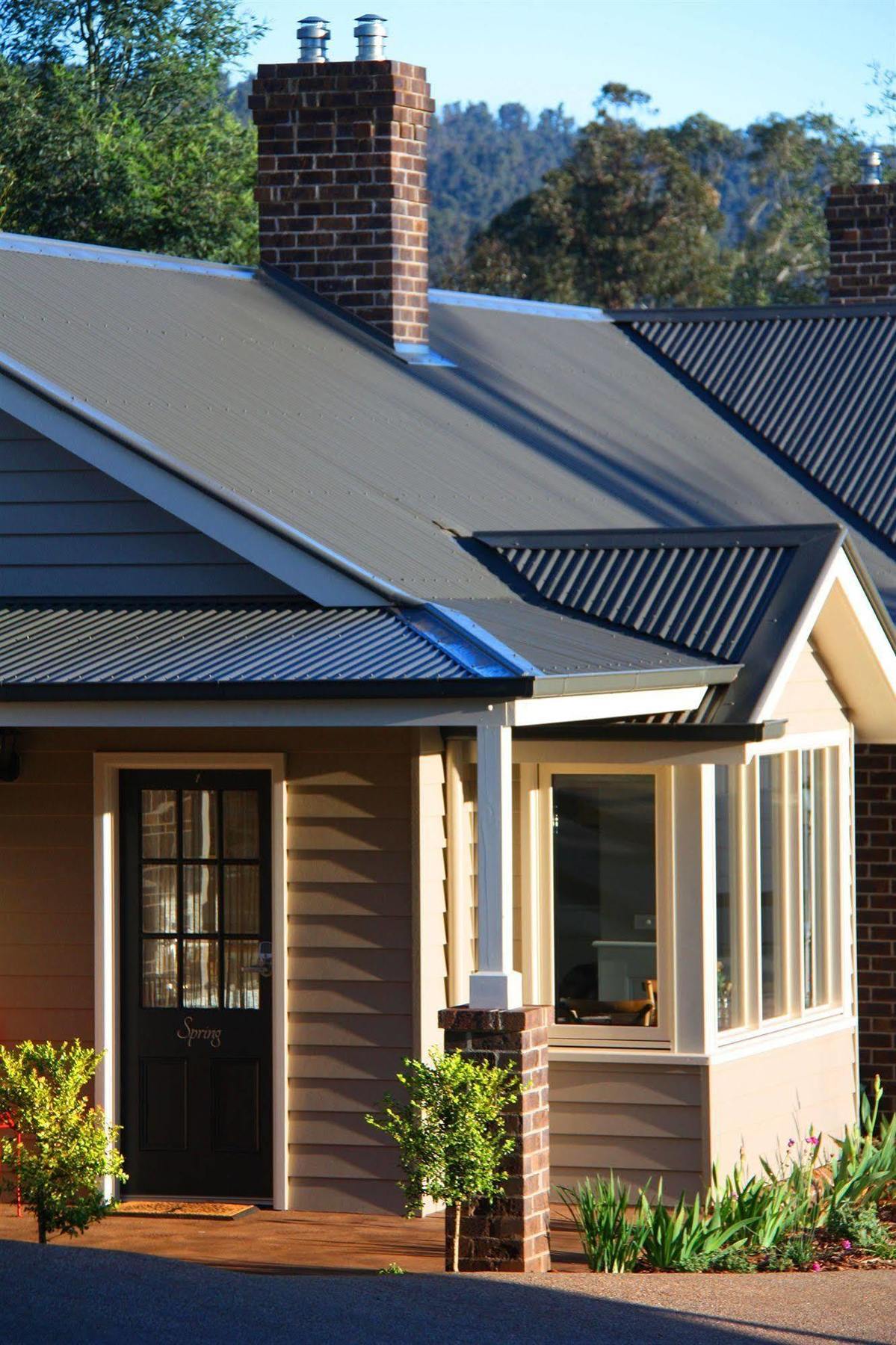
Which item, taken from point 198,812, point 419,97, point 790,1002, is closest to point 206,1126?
point 198,812

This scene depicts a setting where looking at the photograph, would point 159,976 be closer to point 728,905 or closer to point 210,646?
point 210,646

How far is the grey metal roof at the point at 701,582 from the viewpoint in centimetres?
1052

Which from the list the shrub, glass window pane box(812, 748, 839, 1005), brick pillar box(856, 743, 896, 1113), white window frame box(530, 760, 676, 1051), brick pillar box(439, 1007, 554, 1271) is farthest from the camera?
brick pillar box(856, 743, 896, 1113)

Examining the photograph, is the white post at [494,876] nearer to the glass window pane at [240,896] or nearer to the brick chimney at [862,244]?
the glass window pane at [240,896]

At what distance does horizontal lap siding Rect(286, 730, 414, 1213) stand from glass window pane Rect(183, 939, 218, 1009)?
43 cm

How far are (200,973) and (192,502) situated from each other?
225 centimetres

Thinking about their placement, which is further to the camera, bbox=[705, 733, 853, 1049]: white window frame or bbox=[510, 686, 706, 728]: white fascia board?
bbox=[705, 733, 853, 1049]: white window frame

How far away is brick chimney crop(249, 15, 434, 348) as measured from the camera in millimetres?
14414

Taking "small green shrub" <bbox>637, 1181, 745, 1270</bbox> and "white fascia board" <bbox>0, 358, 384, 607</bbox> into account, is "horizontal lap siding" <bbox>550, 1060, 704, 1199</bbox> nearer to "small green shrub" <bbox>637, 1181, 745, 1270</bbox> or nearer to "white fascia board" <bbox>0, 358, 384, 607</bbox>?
"small green shrub" <bbox>637, 1181, 745, 1270</bbox>

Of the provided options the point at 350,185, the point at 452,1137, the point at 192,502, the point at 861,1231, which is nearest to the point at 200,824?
the point at 192,502

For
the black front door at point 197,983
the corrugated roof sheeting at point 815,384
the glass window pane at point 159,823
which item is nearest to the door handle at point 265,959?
the black front door at point 197,983

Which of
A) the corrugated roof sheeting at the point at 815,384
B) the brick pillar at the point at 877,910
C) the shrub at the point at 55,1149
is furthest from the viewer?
the corrugated roof sheeting at the point at 815,384

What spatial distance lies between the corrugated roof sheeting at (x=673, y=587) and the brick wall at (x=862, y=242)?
322 inches

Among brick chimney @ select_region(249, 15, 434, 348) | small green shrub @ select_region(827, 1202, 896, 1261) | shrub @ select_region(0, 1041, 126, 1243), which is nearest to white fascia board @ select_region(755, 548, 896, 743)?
small green shrub @ select_region(827, 1202, 896, 1261)
